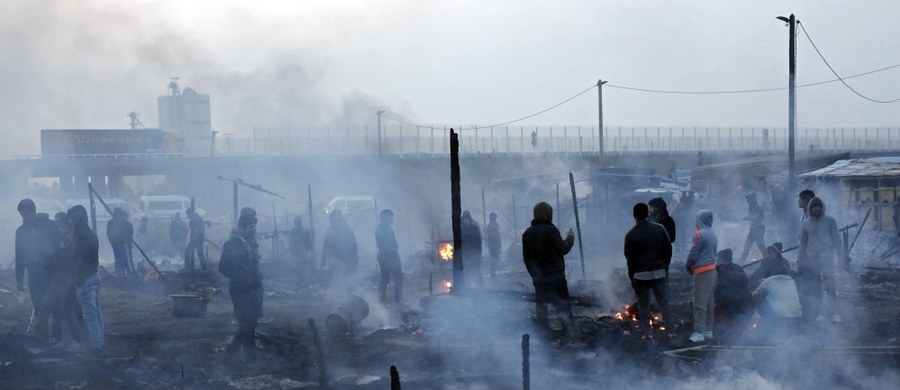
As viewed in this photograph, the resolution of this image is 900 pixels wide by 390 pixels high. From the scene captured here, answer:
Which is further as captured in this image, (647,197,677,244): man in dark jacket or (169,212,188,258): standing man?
(169,212,188,258): standing man

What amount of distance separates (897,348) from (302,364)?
6.01 meters

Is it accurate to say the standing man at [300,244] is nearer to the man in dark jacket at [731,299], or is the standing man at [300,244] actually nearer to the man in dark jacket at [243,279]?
the man in dark jacket at [243,279]

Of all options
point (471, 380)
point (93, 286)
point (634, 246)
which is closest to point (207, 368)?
point (93, 286)

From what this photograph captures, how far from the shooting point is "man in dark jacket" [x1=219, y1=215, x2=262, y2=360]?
9.48m

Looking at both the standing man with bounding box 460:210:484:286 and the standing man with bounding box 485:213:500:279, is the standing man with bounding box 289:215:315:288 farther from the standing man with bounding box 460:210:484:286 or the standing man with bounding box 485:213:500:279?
the standing man with bounding box 460:210:484:286

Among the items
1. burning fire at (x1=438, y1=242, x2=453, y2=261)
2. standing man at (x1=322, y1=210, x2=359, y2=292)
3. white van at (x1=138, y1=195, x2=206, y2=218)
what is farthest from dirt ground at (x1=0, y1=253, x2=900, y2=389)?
white van at (x1=138, y1=195, x2=206, y2=218)

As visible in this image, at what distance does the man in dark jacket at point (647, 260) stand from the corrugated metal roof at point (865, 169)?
630 inches

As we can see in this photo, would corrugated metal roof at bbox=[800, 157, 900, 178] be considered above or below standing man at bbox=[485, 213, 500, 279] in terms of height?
above

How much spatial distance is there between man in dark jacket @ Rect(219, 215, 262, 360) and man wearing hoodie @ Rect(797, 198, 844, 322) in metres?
6.62

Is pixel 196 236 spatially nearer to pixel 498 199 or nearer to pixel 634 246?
pixel 634 246

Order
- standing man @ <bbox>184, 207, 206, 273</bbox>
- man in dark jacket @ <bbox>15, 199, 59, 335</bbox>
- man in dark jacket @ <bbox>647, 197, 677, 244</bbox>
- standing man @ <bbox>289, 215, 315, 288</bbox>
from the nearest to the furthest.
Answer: man in dark jacket @ <bbox>15, 199, 59, 335</bbox>, man in dark jacket @ <bbox>647, 197, 677, 244</bbox>, standing man @ <bbox>184, 207, 206, 273</bbox>, standing man @ <bbox>289, 215, 315, 288</bbox>

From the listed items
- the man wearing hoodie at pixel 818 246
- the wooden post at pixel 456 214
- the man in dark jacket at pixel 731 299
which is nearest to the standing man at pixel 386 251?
the wooden post at pixel 456 214

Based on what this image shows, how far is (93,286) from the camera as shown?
959 centimetres

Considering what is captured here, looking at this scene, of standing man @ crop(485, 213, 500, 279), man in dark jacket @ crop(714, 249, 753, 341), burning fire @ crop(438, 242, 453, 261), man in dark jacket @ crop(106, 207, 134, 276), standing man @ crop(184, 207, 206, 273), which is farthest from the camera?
standing man @ crop(184, 207, 206, 273)
